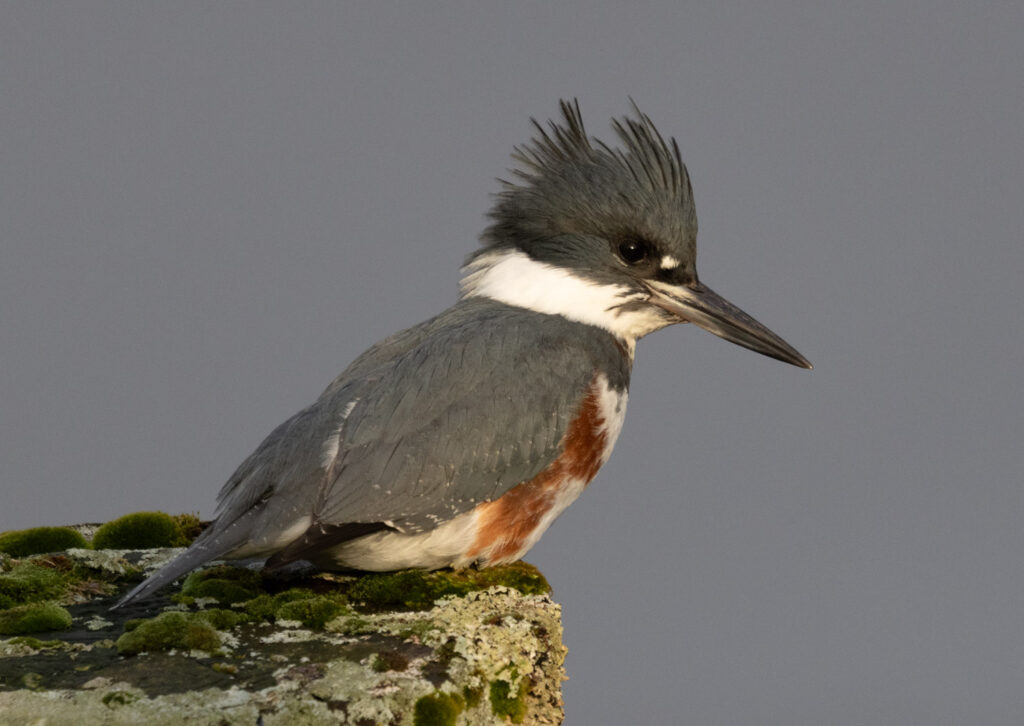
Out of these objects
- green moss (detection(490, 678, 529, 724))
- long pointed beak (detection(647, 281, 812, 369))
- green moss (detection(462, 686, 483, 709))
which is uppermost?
long pointed beak (detection(647, 281, 812, 369))

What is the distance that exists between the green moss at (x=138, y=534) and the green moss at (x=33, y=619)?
1.44 meters

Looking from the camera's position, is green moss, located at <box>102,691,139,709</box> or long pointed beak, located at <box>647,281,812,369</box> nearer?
green moss, located at <box>102,691,139,709</box>

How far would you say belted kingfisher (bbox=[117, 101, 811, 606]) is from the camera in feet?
14.9

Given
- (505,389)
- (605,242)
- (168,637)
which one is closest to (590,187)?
(605,242)

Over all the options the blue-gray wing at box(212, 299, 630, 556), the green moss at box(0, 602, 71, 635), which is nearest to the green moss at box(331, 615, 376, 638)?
the blue-gray wing at box(212, 299, 630, 556)

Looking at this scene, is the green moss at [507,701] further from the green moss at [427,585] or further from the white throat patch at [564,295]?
the white throat patch at [564,295]

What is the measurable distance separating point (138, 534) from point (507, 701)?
2.42 metres

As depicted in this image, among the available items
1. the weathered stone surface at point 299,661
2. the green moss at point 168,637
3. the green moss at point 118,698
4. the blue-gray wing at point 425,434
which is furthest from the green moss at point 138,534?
the green moss at point 118,698

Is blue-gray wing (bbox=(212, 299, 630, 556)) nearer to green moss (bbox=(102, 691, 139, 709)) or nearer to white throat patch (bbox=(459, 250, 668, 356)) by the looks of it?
white throat patch (bbox=(459, 250, 668, 356))

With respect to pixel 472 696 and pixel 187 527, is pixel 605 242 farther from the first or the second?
pixel 187 527

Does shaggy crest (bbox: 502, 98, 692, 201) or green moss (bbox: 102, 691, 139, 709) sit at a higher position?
shaggy crest (bbox: 502, 98, 692, 201)

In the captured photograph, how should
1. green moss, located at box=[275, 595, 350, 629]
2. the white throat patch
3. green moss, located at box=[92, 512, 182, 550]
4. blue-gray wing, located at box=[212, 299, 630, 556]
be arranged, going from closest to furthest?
green moss, located at box=[275, 595, 350, 629] → blue-gray wing, located at box=[212, 299, 630, 556] → the white throat patch → green moss, located at box=[92, 512, 182, 550]

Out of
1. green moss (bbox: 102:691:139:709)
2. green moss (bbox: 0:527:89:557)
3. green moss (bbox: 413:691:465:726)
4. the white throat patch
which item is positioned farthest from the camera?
green moss (bbox: 0:527:89:557)

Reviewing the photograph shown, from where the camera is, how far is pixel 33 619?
4215 mm
